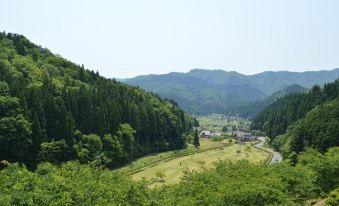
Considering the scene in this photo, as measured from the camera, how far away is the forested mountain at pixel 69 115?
251 ft

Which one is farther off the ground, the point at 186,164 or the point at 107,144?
the point at 107,144

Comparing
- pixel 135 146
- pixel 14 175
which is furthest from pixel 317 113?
pixel 14 175

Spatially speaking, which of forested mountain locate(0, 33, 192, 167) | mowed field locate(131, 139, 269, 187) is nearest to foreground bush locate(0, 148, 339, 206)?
mowed field locate(131, 139, 269, 187)

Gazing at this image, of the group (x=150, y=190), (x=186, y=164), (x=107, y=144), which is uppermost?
(x=150, y=190)

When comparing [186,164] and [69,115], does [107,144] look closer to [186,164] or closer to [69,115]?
[69,115]

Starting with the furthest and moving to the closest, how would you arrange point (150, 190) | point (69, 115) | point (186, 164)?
point (186, 164) < point (69, 115) < point (150, 190)

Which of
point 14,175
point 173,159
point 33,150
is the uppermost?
point 14,175

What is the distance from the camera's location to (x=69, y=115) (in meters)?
86.8

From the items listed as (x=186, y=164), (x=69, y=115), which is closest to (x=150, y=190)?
(x=69, y=115)

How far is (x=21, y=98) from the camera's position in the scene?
80.8m

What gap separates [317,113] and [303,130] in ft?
20.5

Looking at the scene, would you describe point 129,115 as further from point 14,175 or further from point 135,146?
point 14,175

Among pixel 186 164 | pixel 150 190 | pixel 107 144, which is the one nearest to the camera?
pixel 150 190

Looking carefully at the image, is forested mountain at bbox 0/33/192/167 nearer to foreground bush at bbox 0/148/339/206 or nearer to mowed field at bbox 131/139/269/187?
mowed field at bbox 131/139/269/187
